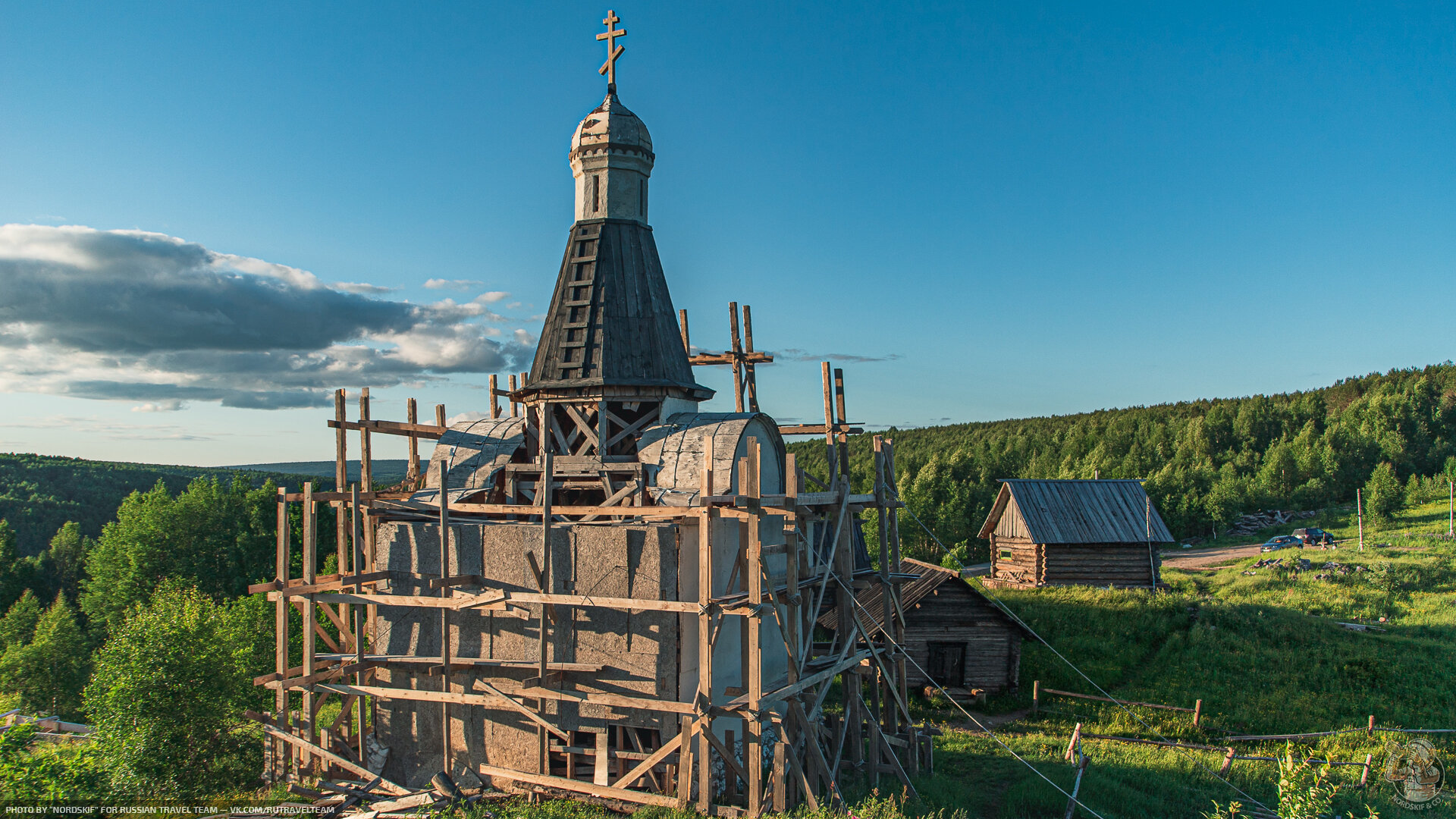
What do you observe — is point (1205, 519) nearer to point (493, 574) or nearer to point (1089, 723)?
point (1089, 723)

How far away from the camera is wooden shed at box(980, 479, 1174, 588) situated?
3183cm

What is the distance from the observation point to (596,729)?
41.6ft

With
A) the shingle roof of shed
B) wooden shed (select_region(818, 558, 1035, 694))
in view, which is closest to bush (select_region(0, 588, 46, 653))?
wooden shed (select_region(818, 558, 1035, 694))

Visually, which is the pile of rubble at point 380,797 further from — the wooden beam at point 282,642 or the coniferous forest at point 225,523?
the coniferous forest at point 225,523

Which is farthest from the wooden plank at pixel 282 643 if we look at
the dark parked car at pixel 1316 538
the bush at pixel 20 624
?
the dark parked car at pixel 1316 538

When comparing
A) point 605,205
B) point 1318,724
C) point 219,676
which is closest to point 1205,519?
point 1318,724

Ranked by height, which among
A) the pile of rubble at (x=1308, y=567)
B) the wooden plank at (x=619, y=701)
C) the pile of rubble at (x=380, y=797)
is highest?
the wooden plank at (x=619, y=701)

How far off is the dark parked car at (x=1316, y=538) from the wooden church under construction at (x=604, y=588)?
4563 cm

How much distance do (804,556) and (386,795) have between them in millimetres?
8292

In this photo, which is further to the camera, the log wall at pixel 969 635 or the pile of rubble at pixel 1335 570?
the pile of rubble at pixel 1335 570

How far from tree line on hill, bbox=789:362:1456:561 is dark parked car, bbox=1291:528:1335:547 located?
25.0ft

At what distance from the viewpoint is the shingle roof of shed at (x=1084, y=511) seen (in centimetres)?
3180

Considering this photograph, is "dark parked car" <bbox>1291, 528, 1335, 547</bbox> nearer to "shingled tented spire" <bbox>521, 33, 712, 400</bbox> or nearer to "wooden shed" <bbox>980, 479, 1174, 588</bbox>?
"wooden shed" <bbox>980, 479, 1174, 588</bbox>

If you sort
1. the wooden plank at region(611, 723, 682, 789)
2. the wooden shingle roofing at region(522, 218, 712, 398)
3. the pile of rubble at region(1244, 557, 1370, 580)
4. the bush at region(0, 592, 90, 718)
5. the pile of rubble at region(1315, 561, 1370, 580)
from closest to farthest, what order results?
the wooden plank at region(611, 723, 682, 789) → the wooden shingle roofing at region(522, 218, 712, 398) → the bush at region(0, 592, 90, 718) → the pile of rubble at region(1315, 561, 1370, 580) → the pile of rubble at region(1244, 557, 1370, 580)
